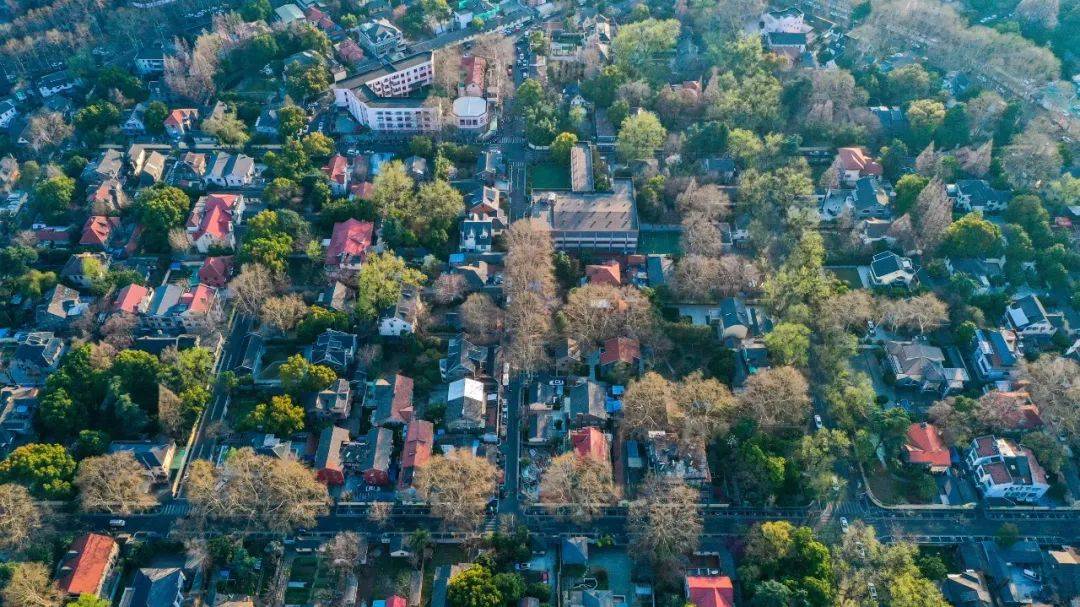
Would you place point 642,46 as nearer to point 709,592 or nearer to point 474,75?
point 474,75

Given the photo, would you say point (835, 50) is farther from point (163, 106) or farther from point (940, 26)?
point (163, 106)

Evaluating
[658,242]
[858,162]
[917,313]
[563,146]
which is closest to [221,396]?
[563,146]

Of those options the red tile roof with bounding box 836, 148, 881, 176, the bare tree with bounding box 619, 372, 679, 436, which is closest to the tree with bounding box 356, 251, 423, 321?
the bare tree with bounding box 619, 372, 679, 436

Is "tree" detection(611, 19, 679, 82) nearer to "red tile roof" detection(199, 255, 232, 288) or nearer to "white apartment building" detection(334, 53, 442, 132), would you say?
"white apartment building" detection(334, 53, 442, 132)

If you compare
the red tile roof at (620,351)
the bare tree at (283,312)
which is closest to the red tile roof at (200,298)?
the bare tree at (283,312)

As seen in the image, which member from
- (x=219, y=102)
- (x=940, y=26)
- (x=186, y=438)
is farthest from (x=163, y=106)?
(x=940, y=26)
